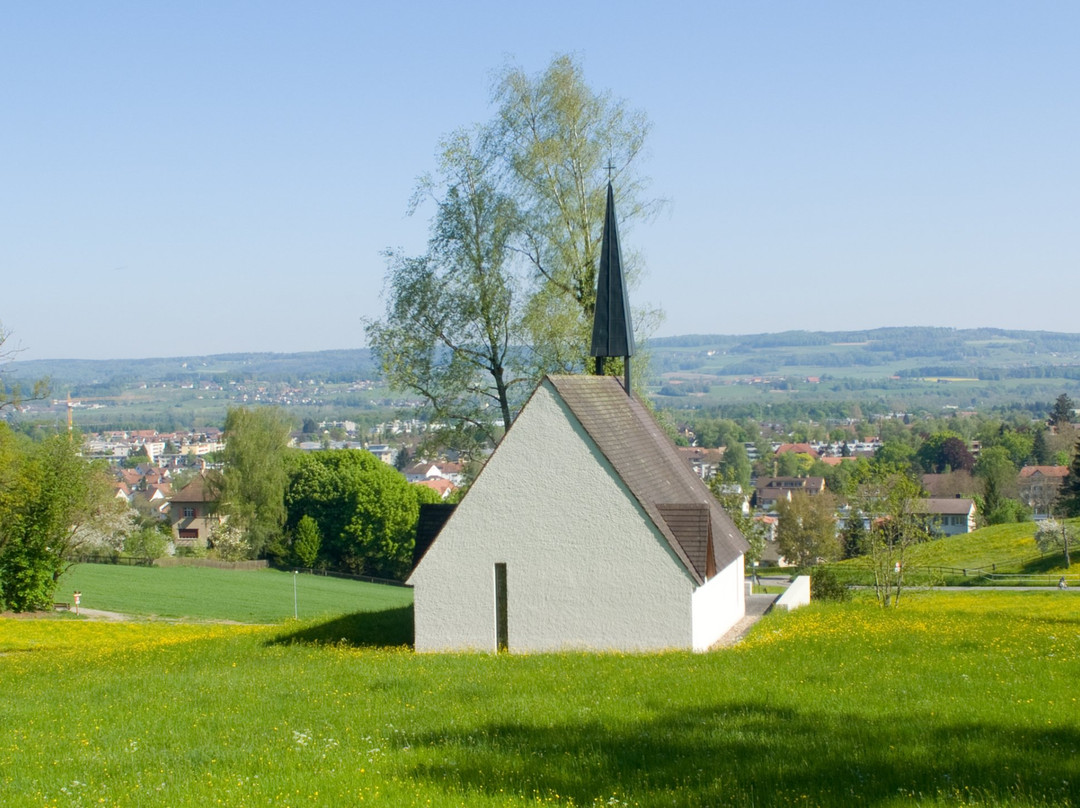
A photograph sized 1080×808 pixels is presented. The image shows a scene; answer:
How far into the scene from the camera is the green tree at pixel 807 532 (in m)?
83.8

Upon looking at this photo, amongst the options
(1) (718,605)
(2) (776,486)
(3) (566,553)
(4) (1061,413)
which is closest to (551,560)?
(3) (566,553)

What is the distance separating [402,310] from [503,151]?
539 cm

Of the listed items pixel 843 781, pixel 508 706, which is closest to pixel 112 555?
pixel 508 706

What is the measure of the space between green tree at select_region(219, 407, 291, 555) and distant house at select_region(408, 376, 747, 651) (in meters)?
58.6

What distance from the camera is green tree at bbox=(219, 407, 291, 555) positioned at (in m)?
77.9

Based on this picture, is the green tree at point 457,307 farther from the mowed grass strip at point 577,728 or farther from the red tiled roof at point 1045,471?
the red tiled roof at point 1045,471

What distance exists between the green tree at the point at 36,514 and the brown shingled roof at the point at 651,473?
2673cm

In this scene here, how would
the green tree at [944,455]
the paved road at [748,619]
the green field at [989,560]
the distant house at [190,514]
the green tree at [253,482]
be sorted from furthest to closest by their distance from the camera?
the green tree at [944,455], the distant house at [190,514], the green tree at [253,482], the green field at [989,560], the paved road at [748,619]

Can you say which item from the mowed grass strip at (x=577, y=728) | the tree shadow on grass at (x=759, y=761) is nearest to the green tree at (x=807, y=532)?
the mowed grass strip at (x=577, y=728)

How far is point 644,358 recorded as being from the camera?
31.7 meters

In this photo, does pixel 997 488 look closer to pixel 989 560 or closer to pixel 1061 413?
pixel 989 560

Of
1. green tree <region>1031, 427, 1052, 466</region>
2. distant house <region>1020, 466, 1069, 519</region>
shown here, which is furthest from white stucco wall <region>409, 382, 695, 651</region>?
green tree <region>1031, 427, 1052, 466</region>

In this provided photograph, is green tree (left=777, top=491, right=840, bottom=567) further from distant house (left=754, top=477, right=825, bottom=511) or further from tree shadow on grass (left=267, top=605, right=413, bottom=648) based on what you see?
distant house (left=754, top=477, right=825, bottom=511)

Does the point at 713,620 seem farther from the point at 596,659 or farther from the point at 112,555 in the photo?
the point at 112,555
